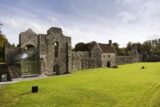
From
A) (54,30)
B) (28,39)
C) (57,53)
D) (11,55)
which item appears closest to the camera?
(11,55)

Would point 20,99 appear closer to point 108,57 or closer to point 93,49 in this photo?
point 93,49

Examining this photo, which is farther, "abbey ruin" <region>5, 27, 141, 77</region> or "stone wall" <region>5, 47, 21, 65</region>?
"stone wall" <region>5, 47, 21, 65</region>

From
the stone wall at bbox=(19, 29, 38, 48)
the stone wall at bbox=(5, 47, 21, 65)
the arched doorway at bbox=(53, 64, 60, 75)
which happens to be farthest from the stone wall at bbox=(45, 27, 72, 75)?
the stone wall at bbox=(5, 47, 21, 65)

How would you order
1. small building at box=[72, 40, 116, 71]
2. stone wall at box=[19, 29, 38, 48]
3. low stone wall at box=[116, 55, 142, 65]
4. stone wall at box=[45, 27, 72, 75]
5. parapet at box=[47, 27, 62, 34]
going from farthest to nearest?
low stone wall at box=[116, 55, 142, 65] → small building at box=[72, 40, 116, 71] → parapet at box=[47, 27, 62, 34] → stone wall at box=[45, 27, 72, 75] → stone wall at box=[19, 29, 38, 48]

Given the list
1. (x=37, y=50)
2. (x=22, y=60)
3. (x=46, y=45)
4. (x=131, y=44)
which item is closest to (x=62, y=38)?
(x=46, y=45)

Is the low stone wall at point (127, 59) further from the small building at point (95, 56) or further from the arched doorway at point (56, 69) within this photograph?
the arched doorway at point (56, 69)

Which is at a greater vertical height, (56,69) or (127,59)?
(127,59)

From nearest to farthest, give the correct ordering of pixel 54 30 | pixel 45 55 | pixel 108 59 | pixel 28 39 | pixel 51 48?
pixel 28 39, pixel 45 55, pixel 51 48, pixel 54 30, pixel 108 59

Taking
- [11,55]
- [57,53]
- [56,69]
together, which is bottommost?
[56,69]

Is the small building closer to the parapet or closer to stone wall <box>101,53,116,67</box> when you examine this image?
stone wall <box>101,53,116,67</box>

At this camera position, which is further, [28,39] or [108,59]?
[108,59]

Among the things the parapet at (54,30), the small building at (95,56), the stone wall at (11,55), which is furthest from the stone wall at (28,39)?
the small building at (95,56)

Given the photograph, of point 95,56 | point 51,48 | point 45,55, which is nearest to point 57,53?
point 51,48

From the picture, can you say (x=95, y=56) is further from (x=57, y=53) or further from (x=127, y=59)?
(x=127, y=59)
